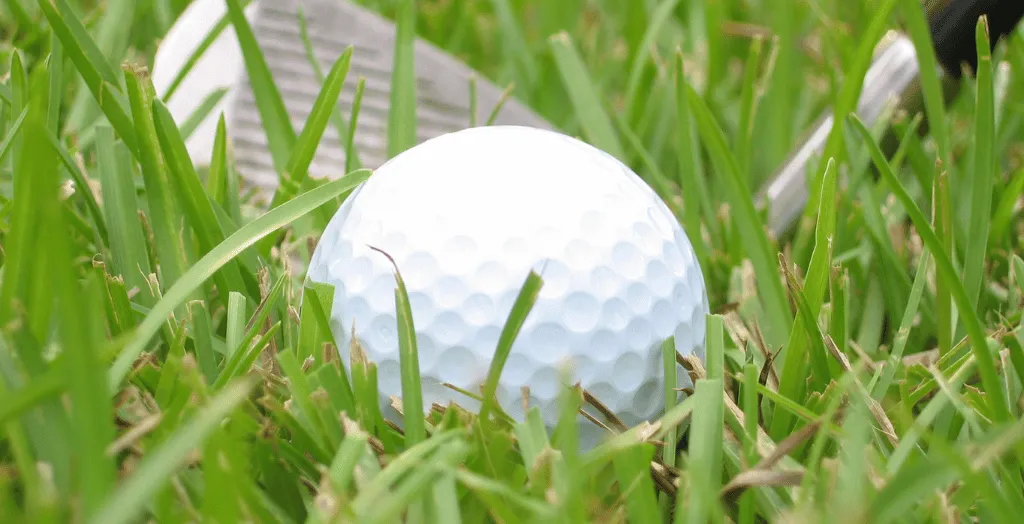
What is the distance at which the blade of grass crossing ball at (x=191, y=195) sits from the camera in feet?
4.29

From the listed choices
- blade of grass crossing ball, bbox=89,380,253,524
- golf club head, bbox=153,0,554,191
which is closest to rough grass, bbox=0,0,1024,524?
blade of grass crossing ball, bbox=89,380,253,524

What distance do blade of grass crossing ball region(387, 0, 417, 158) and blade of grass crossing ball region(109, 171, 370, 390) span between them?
0.50m

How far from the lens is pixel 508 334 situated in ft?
3.24

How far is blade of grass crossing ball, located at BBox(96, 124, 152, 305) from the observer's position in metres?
1.35

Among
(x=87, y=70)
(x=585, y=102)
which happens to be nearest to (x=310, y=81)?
(x=585, y=102)

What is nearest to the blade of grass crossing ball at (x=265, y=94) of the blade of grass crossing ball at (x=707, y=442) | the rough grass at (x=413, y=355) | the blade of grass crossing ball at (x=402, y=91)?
the rough grass at (x=413, y=355)

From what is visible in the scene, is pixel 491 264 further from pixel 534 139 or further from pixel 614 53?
pixel 614 53

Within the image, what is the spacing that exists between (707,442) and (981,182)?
727 mm

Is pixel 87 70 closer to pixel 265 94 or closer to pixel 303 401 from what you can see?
pixel 265 94

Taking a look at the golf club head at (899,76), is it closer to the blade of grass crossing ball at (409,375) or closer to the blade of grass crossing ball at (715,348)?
the blade of grass crossing ball at (715,348)

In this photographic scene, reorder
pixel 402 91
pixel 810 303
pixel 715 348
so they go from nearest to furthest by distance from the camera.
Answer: pixel 715 348 < pixel 810 303 < pixel 402 91

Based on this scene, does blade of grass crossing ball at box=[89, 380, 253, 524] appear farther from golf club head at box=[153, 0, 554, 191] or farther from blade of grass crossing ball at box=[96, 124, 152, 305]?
golf club head at box=[153, 0, 554, 191]

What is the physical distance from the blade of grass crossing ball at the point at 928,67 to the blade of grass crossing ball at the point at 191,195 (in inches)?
45.8

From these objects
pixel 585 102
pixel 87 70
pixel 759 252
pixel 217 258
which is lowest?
pixel 759 252
